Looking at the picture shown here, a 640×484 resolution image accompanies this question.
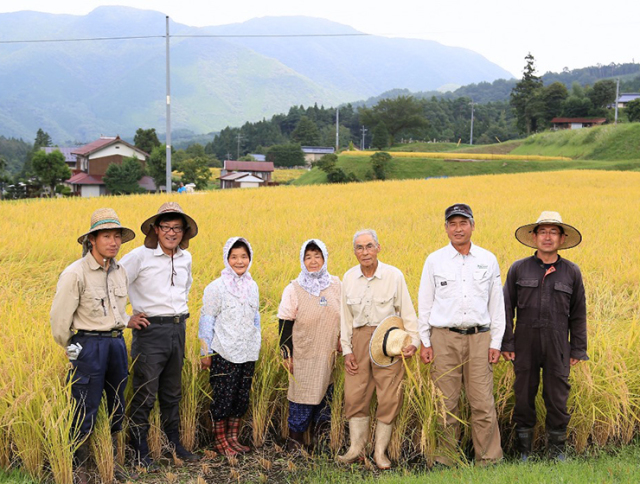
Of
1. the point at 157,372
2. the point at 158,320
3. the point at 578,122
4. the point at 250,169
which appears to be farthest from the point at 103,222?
the point at 578,122

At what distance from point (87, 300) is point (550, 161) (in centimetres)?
3672

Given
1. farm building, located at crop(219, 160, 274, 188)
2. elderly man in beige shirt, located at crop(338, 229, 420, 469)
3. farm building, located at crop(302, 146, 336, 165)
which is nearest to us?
elderly man in beige shirt, located at crop(338, 229, 420, 469)

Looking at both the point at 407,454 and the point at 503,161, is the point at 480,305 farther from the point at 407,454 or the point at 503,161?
the point at 503,161

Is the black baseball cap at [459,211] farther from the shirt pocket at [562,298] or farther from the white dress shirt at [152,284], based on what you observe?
the white dress shirt at [152,284]

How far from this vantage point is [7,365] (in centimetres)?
377

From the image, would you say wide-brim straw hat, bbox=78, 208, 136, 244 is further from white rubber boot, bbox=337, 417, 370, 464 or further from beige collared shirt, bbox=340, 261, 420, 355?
white rubber boot, bbox=337, 417, 370, 464


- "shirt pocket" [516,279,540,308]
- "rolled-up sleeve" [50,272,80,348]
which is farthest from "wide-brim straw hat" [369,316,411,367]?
"rolled-up sleeve" [50,272,80,348]

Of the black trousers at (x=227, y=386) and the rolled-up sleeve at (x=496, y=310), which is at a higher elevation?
the rolled-up sleeve at (x=496, y=310)

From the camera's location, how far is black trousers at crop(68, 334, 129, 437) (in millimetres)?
3412

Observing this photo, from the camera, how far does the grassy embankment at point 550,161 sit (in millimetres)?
34812

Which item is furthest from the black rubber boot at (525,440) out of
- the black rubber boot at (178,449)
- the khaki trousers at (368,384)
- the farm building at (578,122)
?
the farm building at (578,122)

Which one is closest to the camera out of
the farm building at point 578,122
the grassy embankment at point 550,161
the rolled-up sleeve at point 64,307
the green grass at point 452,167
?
the rolled-up sleeve at point 64,307

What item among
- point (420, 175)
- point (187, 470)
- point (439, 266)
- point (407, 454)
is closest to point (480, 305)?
point (439, 266)

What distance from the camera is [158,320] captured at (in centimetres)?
381
